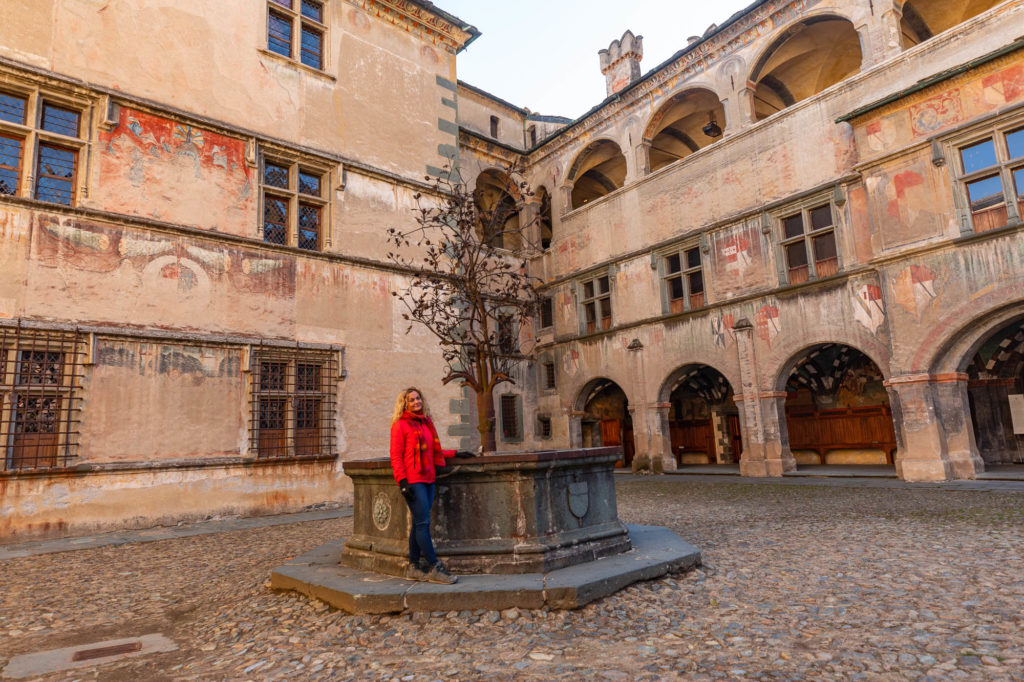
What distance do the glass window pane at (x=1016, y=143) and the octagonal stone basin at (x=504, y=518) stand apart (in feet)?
35.0

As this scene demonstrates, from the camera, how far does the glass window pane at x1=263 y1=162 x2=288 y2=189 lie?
12.1 metres

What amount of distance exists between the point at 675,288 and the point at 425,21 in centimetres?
948

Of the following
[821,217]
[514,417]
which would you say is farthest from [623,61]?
[514,417]

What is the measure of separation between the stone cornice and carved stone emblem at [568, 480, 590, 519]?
42.8ft

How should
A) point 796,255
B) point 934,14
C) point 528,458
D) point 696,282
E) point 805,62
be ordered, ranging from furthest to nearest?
point 805,62 < point 696,282 < point 934,14 < point 796,255 < point 528,458

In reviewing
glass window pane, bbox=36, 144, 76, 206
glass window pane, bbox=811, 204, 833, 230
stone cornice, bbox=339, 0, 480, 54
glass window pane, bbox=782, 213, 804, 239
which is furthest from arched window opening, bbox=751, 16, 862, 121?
glass window pane, bbox=36, 144, 76, 206

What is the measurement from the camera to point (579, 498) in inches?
202

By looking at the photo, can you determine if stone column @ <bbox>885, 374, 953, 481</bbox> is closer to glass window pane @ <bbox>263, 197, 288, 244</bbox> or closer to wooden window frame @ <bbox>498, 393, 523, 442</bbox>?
wooden window frame @ <bbox>498, 393, 523, 442</bbox>

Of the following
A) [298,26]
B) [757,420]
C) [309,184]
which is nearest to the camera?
[309,184]

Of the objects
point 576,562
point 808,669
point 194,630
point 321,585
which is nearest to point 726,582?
point 576,562

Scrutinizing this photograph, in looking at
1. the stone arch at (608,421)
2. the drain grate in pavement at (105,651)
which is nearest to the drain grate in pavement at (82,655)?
the drain grate in pavement at (105,651)

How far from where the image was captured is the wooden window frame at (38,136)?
9.34 meters

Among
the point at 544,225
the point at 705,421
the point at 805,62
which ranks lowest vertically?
the point at 705,421

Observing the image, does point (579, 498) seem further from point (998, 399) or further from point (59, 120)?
point (998, 399)
